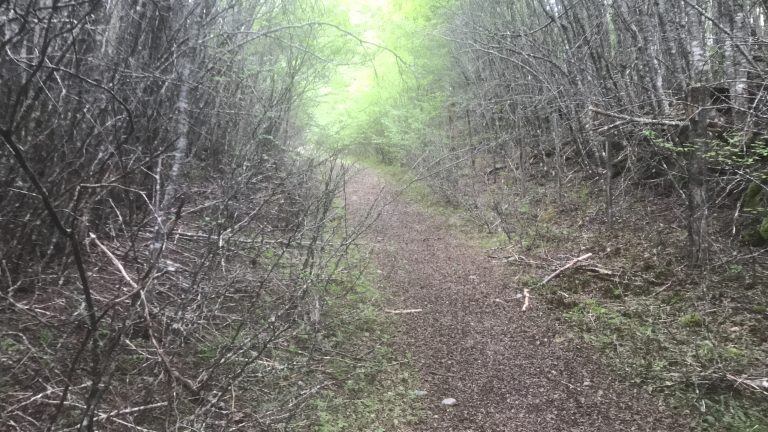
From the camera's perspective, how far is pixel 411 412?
363cm

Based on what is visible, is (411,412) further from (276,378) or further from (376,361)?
(276,378)

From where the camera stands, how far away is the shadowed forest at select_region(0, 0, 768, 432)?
106 inches

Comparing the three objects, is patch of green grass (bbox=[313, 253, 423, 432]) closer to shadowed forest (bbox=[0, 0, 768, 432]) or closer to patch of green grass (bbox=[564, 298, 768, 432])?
shadowed forest (bbox=[0, 0, 768, 432])

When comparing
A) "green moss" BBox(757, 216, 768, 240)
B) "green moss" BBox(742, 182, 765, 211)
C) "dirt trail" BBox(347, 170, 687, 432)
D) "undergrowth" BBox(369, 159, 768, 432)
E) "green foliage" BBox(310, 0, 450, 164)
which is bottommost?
"dirt trail" BBox(347, 170, 687, 432)

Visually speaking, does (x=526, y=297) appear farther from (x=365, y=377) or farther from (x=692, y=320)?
(x=365, y=377)

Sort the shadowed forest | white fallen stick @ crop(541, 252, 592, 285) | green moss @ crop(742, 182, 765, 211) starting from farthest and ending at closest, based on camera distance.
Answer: white fallen stick @ crop(541, 252, 592, 285) → green moss @ crop(742, 182, 765, 211) → the shadowed forest

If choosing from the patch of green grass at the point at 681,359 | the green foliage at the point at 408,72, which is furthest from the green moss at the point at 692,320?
the green foliage at the point at 408,72

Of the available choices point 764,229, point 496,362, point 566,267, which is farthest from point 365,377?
point 764,229

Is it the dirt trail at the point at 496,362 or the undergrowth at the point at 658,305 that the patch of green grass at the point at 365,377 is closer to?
the dirt trail at the point at 496,362

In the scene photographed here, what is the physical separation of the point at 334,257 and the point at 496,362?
2356 millimetres

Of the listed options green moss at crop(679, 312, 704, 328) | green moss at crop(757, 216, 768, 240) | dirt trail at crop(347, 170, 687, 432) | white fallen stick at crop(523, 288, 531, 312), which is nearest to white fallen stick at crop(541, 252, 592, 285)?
white fallen stick at crop(523, 288, 531, 312)

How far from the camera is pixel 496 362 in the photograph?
169 inches

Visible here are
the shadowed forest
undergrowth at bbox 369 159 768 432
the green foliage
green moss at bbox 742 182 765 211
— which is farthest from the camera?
the green foliage

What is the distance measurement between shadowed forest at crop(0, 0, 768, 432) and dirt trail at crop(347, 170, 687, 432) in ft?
0.09
